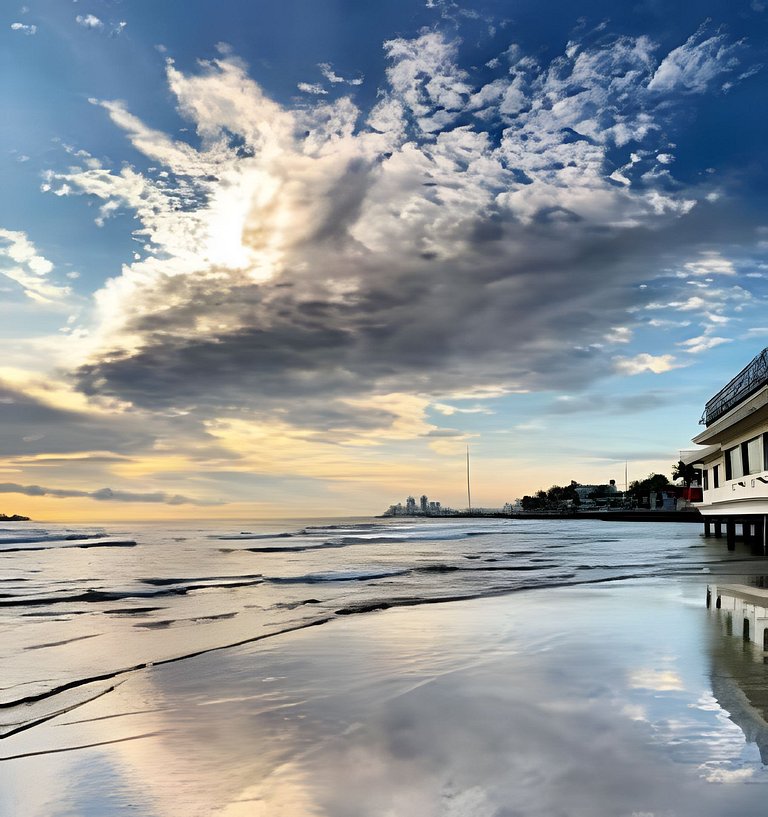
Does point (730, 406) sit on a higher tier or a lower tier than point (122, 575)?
higher

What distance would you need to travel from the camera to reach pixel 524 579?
20.5 meters

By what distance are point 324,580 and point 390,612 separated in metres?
→ 8.56

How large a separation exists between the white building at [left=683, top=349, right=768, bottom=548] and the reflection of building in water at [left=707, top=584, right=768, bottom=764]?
700 inches

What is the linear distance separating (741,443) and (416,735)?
35.3 meters

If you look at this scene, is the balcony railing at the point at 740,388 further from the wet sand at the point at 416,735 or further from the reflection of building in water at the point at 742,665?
the wet sand at the point at 416,735

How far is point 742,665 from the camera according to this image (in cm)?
771

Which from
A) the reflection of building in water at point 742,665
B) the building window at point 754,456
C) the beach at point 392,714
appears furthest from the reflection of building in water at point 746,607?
the building window at point 754,456

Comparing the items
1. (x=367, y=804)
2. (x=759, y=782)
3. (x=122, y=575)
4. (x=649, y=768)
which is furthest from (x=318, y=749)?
(x=122, y=575)

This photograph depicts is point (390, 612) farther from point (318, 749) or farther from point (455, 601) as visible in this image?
point (318, 749)

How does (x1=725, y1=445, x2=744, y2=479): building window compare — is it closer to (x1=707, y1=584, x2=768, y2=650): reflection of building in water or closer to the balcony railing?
the balcony railing

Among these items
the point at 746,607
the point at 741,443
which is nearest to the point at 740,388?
the point at 741,443

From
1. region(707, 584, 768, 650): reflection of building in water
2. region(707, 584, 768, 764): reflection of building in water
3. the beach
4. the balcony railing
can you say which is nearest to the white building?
the balcony railing

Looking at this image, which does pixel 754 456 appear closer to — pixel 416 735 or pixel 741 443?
pixel 741 443

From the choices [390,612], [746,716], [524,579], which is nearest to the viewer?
[746,716]
